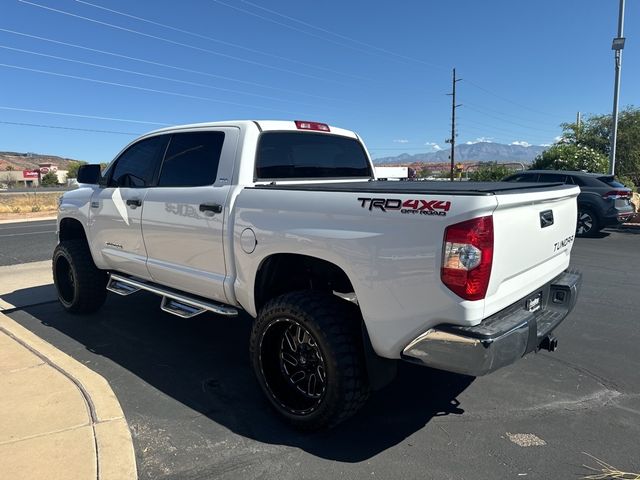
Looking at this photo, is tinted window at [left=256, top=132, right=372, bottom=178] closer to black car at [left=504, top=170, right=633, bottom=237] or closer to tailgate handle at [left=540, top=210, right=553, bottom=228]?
tailgate handle at [left=540, top=210, right=553, bottom=228]

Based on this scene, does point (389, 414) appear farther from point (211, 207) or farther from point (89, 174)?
point (89, 174)

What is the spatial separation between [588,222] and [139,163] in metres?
11.7

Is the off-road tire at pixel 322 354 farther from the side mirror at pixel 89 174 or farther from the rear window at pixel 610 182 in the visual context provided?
the rear window at pixel 610 182

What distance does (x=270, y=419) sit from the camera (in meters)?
3.37

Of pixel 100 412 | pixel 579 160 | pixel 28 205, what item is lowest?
pixel 100 412

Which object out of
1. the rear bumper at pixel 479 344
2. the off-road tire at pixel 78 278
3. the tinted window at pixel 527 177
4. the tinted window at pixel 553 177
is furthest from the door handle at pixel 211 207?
the tinted window at pixel 527 177

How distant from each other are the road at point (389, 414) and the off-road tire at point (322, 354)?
6.5 inches

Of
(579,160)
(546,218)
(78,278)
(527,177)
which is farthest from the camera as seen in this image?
Result: (579,160)

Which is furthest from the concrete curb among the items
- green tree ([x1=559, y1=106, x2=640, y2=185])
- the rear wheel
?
green tree ([x1=559, y1=106, x2=640, y2=185])

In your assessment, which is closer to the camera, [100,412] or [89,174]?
[100,412]

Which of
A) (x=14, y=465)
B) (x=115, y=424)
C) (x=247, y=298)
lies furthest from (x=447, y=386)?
(x=14, y=465)

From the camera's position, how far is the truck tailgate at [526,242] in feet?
8.53

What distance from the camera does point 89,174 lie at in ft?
18.0

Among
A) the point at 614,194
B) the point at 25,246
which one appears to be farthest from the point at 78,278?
the point at 614,194
